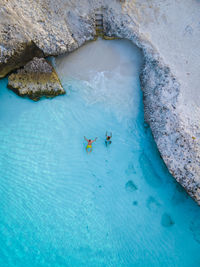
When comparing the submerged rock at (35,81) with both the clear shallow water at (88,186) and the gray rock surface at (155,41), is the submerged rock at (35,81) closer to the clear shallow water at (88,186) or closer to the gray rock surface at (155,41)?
the clear shallow water at (88,186)

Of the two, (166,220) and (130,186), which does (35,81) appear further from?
(166,220)

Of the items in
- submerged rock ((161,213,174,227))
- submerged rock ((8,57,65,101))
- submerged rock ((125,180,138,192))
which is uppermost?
submerged rock ((8,57,65,101))

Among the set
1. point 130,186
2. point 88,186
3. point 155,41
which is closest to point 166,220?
point 130,186

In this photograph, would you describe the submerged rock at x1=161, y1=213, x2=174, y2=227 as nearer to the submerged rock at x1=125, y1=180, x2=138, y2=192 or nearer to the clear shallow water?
the clear shallow water

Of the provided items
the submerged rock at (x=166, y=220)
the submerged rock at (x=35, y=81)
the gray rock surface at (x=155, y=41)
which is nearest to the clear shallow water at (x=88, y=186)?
the submerged rock at (x=166, y=220)

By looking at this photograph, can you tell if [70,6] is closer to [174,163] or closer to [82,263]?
[174,163]

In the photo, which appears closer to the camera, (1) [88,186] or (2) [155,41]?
(1) [88,186]

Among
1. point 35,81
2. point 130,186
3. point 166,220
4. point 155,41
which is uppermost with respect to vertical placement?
point 155,41

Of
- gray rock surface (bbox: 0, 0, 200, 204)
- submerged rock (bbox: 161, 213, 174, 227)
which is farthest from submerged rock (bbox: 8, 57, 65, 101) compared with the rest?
submerged rock (bbox: 161, 213, 174, 227)
